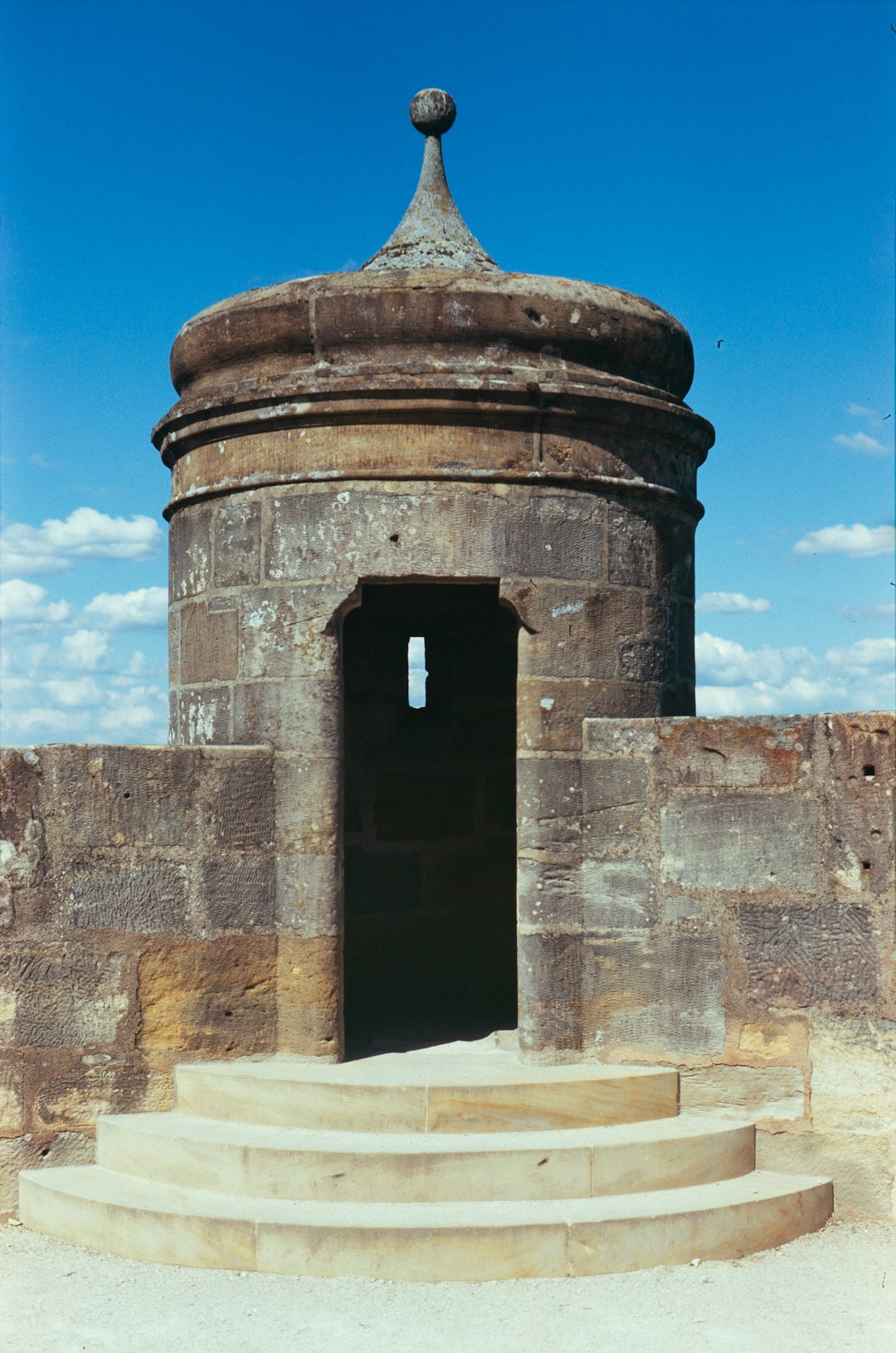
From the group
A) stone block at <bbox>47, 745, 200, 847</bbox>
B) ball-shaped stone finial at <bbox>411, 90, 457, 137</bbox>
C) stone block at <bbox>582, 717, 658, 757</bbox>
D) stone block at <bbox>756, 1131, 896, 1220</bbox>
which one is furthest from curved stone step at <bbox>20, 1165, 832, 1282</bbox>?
ball-shaped stone finial at <bbox>411, 90, 457, 137</bbox>

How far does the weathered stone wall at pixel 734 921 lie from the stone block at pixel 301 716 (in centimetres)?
72

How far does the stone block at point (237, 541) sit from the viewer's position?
5273mm

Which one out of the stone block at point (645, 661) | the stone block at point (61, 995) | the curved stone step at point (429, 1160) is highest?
the stone block at point (645, 661)

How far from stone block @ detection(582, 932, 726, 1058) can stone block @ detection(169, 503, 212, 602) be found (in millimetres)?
1971

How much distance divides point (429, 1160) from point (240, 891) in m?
1.15

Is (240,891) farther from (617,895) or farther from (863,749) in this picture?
(863,749)

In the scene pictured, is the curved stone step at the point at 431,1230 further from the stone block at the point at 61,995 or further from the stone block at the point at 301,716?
the stone block at the point at 301,716

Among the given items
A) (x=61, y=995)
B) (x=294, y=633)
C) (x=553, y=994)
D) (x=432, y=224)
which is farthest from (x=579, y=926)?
(x=432, y=224)

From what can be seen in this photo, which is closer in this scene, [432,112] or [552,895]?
[552,895]

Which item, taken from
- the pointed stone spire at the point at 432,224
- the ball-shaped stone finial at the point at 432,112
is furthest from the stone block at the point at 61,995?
the ball-shaped stone finial at the point at 432,112

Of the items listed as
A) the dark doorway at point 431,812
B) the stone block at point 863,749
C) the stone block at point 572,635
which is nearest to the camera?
the stone block at point 863,749

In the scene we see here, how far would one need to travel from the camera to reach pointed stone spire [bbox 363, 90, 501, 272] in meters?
5.59

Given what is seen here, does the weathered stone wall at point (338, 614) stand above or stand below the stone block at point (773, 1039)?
above

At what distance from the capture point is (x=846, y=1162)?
15.9 ft
